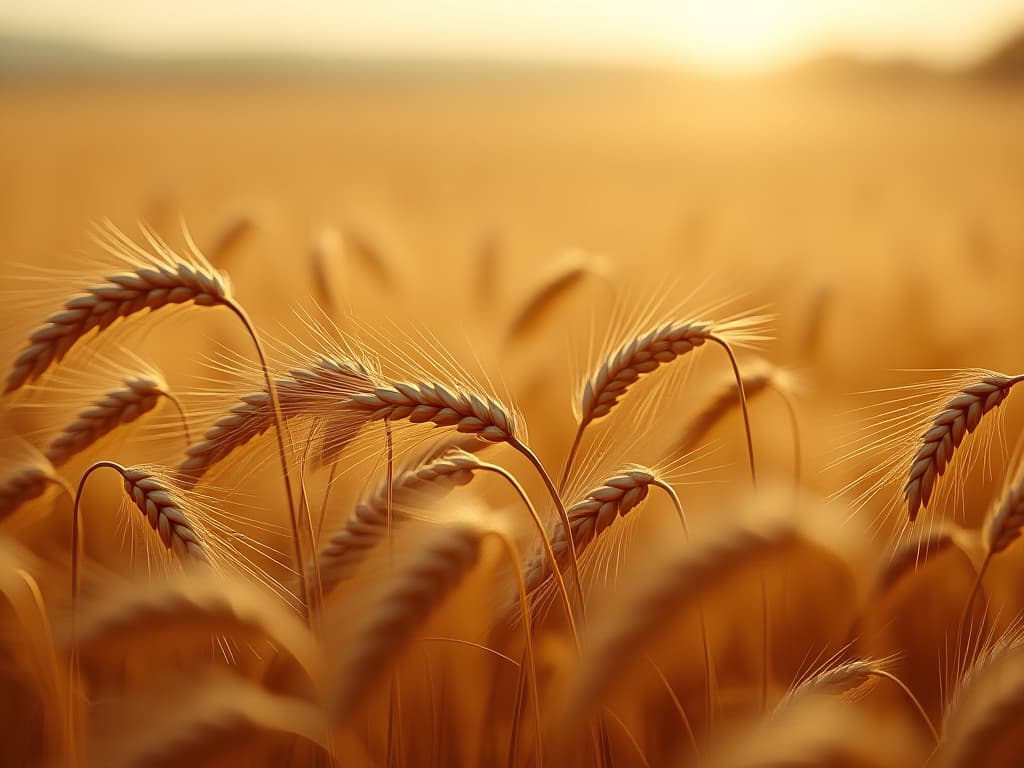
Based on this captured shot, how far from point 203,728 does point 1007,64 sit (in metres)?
37.1

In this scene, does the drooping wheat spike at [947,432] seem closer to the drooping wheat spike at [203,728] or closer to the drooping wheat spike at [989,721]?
the drooping wheat spike at [989,721]

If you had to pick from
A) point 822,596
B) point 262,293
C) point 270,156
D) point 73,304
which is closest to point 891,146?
point 270,156

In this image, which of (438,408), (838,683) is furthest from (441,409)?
(838,683)

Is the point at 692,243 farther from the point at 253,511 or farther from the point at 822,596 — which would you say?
the point at 253,511

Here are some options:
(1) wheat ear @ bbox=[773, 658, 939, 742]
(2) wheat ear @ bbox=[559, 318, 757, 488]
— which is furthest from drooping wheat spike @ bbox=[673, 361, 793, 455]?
(1) wheat ear @ bbox=[773, 658, 939, 742]

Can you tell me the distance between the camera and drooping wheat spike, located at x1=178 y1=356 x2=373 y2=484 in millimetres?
1204

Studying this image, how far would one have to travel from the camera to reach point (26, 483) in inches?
53.1

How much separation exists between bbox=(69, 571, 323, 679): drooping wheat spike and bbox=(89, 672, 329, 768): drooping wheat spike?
59mm

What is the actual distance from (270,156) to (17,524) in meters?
14.0

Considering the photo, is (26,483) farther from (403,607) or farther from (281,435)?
(403,607)

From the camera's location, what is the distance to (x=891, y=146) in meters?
15.1

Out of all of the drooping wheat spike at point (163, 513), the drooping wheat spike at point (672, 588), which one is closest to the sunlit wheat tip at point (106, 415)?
the drooping wheat spike at point (163, 513)

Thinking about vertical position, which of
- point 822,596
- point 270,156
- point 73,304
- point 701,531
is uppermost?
point 270,156

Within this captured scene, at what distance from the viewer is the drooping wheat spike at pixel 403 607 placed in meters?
0.86
